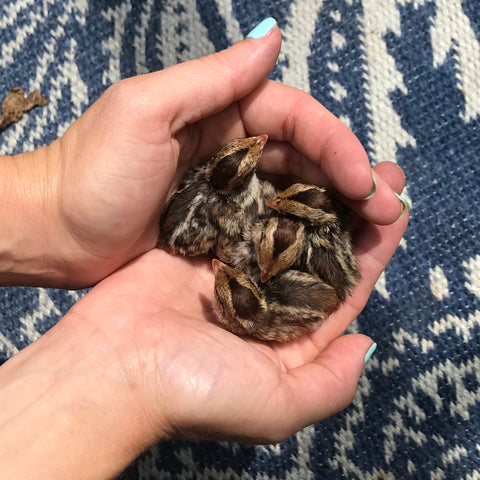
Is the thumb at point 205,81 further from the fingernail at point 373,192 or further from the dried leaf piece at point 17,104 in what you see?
the dried leaf piece at point 17,104

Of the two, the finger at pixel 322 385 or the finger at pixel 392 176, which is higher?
the finger at pixel 392 176

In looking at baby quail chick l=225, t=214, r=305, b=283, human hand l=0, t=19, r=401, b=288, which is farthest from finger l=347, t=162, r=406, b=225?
baby quail chick l=225, t=214, r=305, b=283

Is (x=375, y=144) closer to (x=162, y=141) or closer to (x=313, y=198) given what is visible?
(x=313, y=198)

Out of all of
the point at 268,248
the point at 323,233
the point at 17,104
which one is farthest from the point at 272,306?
the point at 17,104

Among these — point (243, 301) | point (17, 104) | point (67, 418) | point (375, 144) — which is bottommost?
point (375, 144)

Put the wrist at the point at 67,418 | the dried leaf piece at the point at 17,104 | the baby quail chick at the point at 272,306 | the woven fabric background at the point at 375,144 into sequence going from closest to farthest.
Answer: the wrist at the point at 67,418
the baby quail chick at the point at 272,306
the woven fabric background at the point at 375,144
the dried leaf piece at the point at 17,104

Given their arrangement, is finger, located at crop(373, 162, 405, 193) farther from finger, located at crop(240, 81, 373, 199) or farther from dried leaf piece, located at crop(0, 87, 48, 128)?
dried leaf piece, located at crop(0, 87, 48, 128)

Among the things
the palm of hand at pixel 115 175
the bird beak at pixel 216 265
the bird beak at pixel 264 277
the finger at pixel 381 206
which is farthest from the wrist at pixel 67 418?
the finger at pixel 381 206
